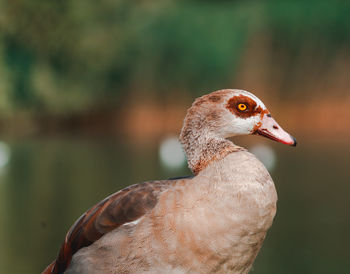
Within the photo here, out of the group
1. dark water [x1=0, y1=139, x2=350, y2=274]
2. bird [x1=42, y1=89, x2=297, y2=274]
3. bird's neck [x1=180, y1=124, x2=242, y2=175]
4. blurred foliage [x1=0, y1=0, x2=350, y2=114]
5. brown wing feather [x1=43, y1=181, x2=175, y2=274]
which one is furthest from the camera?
blurred foliage [x1=0, y1=0, x2=350, y2=114]

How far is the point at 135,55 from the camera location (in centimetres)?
2512

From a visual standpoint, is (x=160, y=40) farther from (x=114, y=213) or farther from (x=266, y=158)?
(x=114, y=213)

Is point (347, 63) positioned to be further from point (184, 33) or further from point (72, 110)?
point (72, 110)

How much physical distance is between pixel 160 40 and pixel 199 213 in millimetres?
22308

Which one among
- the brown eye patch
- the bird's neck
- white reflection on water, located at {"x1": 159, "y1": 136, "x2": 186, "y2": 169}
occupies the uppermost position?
the brown eye patch

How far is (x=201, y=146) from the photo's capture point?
132 inches

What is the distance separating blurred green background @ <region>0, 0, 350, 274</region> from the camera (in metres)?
18.0

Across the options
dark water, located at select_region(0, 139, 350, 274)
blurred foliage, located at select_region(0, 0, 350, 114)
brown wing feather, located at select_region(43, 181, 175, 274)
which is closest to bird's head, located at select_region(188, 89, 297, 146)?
brown wing feather, located at select_region(43, 181, 175, 274)

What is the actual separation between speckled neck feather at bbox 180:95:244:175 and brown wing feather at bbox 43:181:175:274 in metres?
0.20

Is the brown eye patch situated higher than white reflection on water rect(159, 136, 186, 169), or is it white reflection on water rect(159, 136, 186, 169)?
the brown eye patch

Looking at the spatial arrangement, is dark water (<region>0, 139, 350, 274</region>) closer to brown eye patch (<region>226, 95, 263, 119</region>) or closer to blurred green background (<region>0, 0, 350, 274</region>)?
blurred green background (<region>0, 0, 350, 274</region>)

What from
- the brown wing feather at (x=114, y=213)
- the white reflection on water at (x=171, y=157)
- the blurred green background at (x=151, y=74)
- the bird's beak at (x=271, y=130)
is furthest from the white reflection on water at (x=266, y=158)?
the brown wing feather at (x=114, y=213)

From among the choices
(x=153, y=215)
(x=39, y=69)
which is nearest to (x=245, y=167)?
(x=153, y=215)

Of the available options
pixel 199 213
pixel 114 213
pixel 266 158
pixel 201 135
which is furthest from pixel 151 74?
pixel 199 213
